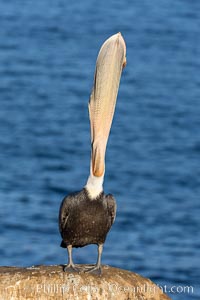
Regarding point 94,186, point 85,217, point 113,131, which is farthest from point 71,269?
point 113,131

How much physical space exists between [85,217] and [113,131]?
20.0 meters

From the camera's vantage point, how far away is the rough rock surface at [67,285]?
11367 mm

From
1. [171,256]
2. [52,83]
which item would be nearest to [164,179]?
[171,256]

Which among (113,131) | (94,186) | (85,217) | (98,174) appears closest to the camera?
(98,174)

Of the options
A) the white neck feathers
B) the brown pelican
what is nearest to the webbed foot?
the brown pelican

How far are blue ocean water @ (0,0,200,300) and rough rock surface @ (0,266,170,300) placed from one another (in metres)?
8.08

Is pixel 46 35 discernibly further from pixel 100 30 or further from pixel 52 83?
pixel 52 83

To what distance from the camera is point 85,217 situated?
482 inches

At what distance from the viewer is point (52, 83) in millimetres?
37125

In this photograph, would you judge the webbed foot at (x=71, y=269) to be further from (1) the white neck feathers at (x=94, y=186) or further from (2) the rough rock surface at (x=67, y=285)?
(1) the white neck feathers at (x=94, y=186)

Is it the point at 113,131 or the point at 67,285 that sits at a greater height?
the point at 113,131

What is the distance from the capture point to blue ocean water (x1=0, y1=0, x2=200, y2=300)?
2331cm

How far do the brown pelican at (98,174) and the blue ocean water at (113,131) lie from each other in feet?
25.5

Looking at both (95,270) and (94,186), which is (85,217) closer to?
(94,186)
